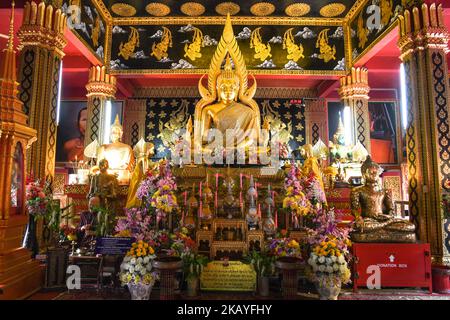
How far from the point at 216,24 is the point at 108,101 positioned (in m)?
3.40

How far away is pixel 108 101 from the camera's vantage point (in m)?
8.27

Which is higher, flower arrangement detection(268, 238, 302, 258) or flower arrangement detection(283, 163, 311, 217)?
flower arrangement detection(283, 163, 311, 217)

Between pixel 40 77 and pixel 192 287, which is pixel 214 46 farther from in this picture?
pixel 192 287

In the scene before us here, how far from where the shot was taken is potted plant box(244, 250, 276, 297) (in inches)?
141

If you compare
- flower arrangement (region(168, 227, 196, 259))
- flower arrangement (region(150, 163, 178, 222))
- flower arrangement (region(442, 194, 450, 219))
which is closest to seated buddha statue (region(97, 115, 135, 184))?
flower arrangement (region(150, 163, 178, 222))

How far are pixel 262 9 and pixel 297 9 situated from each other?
86cm

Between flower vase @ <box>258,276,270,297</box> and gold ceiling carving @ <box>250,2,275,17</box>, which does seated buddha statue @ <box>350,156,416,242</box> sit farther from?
gold ceiling carving @ <box>250,2,275,17</box>

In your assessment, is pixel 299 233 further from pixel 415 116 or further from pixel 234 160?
pixel 415 116

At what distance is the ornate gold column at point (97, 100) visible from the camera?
793 cm

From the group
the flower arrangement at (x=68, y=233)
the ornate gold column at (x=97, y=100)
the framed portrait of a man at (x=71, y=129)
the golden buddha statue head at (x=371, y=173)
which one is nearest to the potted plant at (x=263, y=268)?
the golden buddha statue head at (x=371, y=173)

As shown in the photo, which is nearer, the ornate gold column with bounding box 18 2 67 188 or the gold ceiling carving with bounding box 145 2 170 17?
the ornate gold column with bounding box 18 2 67 188

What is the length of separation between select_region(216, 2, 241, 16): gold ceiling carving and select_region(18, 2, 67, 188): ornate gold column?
13.1 ft
